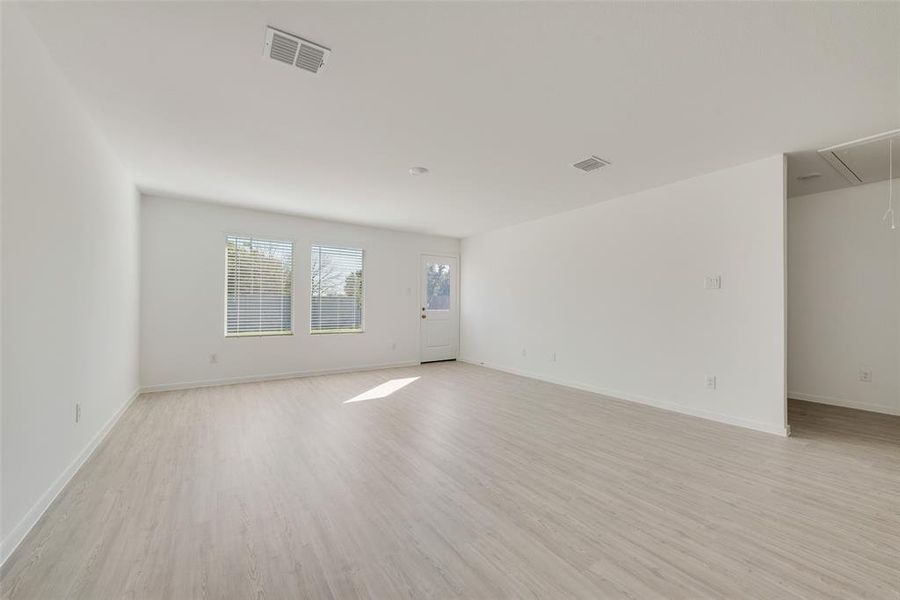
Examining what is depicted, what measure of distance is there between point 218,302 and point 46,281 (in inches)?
128

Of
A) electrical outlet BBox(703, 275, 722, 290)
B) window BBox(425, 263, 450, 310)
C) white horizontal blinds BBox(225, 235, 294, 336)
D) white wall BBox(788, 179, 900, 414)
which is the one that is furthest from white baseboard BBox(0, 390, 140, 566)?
white wall BBox(788, 179, 900, 414)

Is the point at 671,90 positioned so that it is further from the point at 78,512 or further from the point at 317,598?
the point at 78,512

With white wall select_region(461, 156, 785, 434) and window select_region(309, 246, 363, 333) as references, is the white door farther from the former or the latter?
white wall select_region(461, 156, 785, 434)

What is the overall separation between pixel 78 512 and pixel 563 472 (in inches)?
115

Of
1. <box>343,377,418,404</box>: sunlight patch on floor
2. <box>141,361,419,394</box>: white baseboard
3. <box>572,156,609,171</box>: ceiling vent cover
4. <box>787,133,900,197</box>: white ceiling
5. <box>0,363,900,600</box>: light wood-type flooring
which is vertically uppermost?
<box>572,156,609,171</box>: ceiling vent cover

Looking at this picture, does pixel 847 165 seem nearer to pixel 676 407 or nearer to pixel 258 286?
pixel 676 407

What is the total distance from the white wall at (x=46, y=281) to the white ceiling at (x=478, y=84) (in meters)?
0.29

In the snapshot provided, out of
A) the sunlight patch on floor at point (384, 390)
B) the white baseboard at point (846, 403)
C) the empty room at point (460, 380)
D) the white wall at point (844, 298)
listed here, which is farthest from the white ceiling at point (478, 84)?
the white baseboard at point (846, 403)

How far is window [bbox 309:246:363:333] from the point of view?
19.9 ft

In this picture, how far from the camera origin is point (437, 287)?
7.55m

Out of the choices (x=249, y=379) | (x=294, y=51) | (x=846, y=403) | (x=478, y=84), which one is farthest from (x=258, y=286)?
(x=846, y=403)

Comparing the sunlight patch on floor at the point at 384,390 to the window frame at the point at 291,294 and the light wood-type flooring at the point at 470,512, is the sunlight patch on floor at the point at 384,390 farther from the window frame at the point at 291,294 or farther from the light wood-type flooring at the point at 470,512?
the window frame at the point at 291,294

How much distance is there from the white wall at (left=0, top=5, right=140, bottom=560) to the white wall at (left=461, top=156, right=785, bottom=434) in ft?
17.0

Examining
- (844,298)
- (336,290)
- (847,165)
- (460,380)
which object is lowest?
(460,380)
